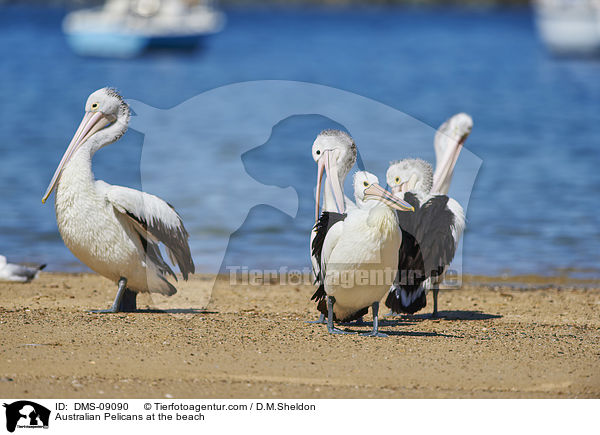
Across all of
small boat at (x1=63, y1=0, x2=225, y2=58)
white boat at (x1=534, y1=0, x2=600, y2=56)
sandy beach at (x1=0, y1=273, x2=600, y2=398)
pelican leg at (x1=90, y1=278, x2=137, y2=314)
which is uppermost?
white boat at (x1=534, y1=0, x2=600, y2=56)

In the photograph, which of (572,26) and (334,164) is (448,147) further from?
(572,26)

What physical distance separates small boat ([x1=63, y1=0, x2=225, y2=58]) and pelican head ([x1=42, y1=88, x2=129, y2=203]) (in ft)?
105

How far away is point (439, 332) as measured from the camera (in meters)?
6.28

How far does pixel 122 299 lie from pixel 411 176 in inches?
95.4

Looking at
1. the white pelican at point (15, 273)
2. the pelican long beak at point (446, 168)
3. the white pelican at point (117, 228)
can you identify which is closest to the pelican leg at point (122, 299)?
the white pelican at point (117, 228)

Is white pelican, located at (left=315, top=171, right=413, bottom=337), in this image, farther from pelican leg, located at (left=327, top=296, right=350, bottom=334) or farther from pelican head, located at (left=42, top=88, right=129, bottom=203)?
pelican head, located at (left=42, top=88, right=129, bottom=203)

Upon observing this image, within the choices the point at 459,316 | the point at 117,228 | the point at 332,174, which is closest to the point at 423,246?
the point at 332,174

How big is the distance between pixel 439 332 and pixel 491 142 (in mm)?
15565

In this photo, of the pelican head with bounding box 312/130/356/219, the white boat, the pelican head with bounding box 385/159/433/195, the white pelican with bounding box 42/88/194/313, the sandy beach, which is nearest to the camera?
the sandy beach
